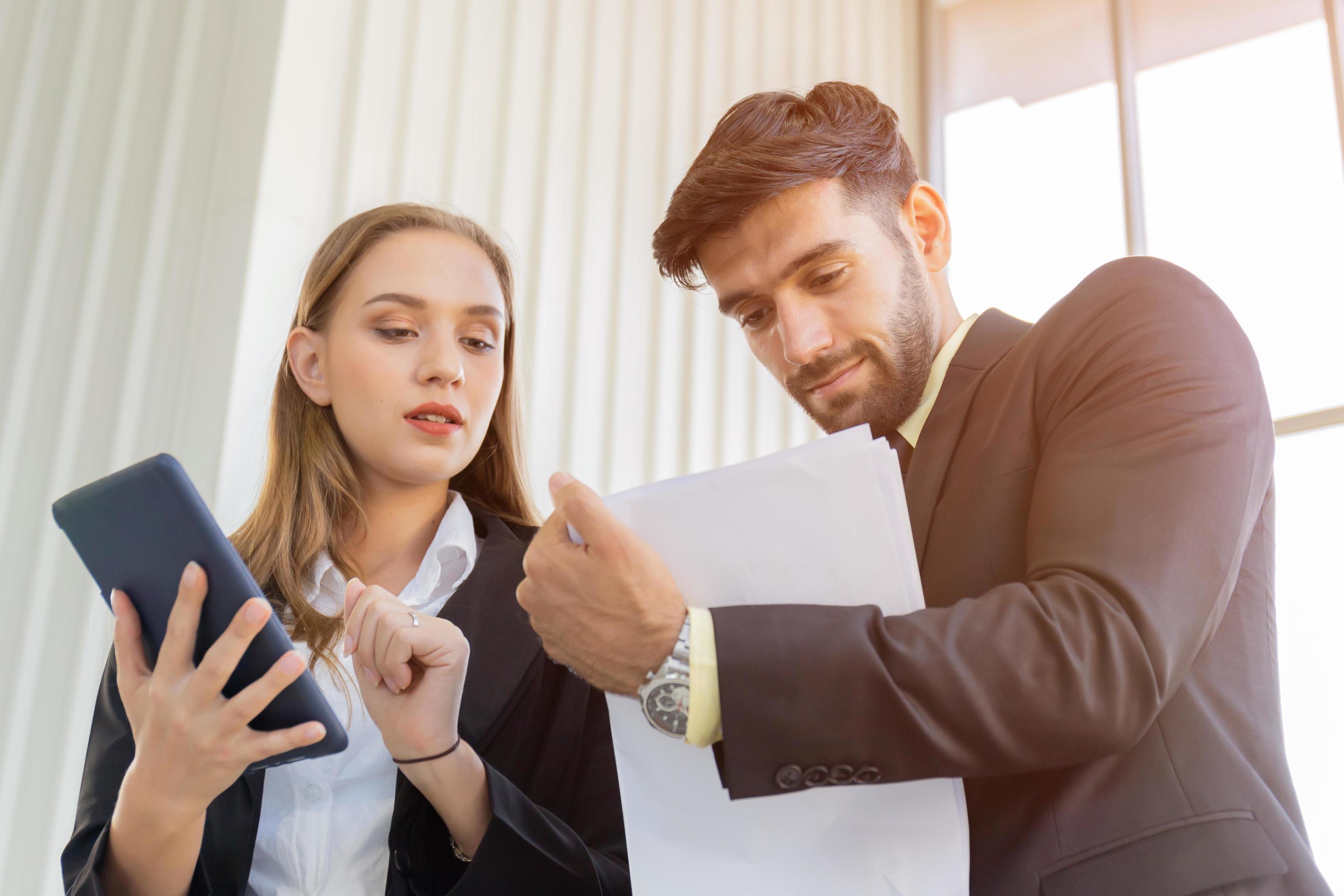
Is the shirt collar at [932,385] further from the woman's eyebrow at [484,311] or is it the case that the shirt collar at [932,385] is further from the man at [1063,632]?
the woman's eyebrow at [484,311]

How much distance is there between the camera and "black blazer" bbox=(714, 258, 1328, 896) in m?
1.02

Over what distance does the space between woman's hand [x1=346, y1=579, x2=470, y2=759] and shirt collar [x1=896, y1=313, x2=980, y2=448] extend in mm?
663

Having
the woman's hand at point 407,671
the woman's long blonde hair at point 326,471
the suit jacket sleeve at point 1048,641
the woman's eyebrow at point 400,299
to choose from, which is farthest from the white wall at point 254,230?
the suit jacket sleeve at point 1048,641

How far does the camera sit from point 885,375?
65.4 inches

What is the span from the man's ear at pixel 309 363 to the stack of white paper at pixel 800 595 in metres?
0.92

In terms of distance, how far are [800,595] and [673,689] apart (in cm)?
16

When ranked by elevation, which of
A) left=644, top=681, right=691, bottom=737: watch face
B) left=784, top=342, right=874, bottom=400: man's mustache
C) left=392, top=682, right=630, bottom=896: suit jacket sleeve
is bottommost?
left=392, top=682, right=630, bottom=896: suit jacket sleeve

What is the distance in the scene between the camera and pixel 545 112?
10.9 ft

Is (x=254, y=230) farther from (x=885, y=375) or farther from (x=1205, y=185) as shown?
(x=1205, y=185)

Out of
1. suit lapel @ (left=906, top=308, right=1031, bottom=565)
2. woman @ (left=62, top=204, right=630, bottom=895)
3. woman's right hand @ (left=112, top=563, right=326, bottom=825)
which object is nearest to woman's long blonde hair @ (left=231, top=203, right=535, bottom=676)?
woman @ (left=62, top=204, right=630, bottom=895)

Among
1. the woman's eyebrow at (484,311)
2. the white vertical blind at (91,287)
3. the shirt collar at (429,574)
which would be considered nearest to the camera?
the shirt collar at (429,574)

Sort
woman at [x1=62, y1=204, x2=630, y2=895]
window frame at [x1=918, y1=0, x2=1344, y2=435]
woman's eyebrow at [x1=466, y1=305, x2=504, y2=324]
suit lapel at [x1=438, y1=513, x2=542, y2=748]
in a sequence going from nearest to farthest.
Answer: woman at [x1=62, y1=204, x2=630, y2=895] < suit lapel at [x1=438, y1=513, x2=542, y2=748] < woman's eyebrow at [x1=466, y1=305, x2=504, y2=324] < window frame at [x1=918, y1=0, x2=1344, y2=435]

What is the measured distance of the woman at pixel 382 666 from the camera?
1308 millimetres

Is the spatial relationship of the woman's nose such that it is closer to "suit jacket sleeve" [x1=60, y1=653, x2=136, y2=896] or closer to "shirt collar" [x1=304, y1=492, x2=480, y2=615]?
"shirt collar" [x1=304, y1=492, x2=480, y2=615]
